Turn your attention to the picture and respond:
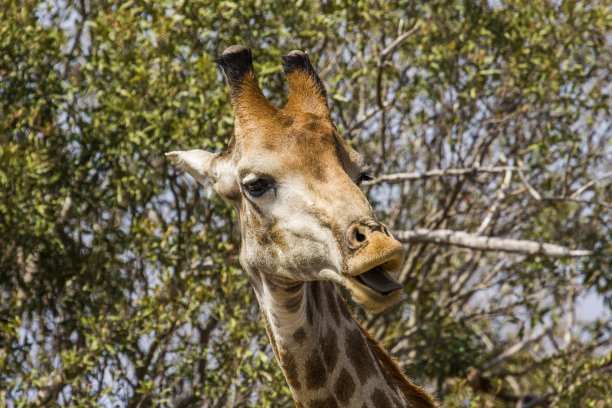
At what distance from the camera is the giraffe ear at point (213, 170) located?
150 inches

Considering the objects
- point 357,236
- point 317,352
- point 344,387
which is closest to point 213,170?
point 317,352

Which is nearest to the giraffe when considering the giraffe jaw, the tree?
the giraffe jaw

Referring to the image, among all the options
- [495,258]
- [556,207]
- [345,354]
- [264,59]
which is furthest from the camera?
[495,258]

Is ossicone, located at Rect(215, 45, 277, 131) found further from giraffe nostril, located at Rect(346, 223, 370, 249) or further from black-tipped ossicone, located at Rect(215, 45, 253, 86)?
giraffe nostril, located at Rect(346, 223, 370, 249)

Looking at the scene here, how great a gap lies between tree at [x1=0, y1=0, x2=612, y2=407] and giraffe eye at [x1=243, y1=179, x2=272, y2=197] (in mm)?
2741

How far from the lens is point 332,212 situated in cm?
315

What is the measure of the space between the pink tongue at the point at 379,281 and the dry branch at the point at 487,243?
344 cm

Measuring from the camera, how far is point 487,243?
22.4 ft

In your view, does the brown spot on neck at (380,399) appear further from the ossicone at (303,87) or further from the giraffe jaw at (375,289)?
the ossicone at (303,87)

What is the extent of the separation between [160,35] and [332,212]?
4233 millimetres

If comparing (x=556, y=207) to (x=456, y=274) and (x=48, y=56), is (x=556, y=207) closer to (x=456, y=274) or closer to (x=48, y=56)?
(x=456, y=274)

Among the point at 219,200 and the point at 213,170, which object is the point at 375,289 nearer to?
the point at 213,170

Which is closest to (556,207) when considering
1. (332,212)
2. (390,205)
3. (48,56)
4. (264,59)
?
(390,205)

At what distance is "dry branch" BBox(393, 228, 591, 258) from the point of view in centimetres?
662
